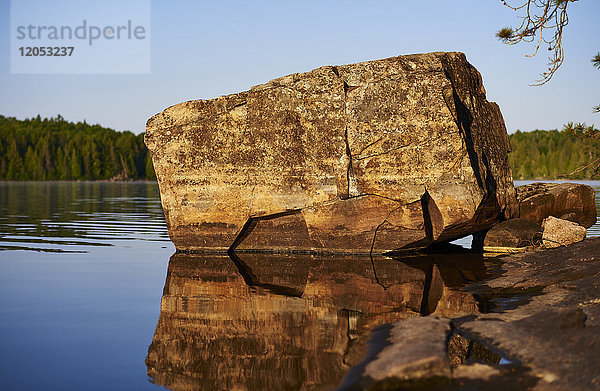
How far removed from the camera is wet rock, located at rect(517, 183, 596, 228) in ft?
58.4

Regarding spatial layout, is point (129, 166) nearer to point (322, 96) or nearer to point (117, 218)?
point (117, 218)

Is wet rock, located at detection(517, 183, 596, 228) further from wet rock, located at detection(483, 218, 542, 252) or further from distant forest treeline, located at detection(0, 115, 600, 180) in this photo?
distant forest treeline, located at detection(0, 115, 600, 180)

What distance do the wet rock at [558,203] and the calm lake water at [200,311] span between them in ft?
13.2

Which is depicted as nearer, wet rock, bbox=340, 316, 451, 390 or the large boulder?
wet rock, bbox=340, 316, 451, 390

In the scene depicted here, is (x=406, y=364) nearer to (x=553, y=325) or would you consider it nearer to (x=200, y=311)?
(x=553, y=325)

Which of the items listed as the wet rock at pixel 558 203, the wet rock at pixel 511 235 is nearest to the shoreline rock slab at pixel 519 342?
the wet rock at pixel 511 235

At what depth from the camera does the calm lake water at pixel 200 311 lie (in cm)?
619

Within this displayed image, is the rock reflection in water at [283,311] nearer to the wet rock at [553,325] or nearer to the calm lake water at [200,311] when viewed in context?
the calm lake water at [200,311]

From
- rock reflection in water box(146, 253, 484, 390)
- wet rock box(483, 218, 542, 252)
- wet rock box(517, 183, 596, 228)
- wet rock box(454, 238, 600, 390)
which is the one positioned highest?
wet rock box(517, 183, 596, 228)

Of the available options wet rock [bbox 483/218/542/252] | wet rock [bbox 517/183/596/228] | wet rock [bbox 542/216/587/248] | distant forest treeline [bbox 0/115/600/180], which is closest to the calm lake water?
wet rock [bbox 483/218/542/252]

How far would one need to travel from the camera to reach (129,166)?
138 m

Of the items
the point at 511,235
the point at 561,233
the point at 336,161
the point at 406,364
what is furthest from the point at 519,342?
the point at 511,235

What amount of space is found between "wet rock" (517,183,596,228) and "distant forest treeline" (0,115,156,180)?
391 feet

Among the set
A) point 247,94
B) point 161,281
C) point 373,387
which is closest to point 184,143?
point 247,94
